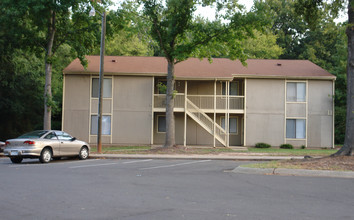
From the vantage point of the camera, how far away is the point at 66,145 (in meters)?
18.2

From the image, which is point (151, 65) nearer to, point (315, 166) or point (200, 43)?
point (200, 43)

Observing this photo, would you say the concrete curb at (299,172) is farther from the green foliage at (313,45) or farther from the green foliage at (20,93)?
the green foliage at (20,93)

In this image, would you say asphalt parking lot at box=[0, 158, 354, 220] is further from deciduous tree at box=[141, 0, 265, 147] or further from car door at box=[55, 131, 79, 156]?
deciduous tree at box=[141, 0, 265, 147]

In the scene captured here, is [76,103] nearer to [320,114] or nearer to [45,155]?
[45,155]

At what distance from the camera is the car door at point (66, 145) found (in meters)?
18.0

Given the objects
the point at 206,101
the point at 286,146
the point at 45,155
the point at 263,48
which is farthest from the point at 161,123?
the point at 263,48

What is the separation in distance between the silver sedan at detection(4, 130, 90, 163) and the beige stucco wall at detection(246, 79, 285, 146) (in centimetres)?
1528

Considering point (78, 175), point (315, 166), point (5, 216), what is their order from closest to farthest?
point (5, 216) < point (78, 175) < point (315, 166)

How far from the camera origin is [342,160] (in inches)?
551

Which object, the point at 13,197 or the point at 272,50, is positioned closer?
the point at 13,197

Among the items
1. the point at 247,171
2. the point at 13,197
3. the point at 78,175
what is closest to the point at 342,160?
the point at 247,171

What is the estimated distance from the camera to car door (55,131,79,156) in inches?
707

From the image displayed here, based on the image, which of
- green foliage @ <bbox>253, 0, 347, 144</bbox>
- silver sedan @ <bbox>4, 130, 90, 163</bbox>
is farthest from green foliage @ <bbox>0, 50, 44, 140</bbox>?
green foliage @ <bbox>253, 0, 347, 144</bbox>

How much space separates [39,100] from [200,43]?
2256cm
